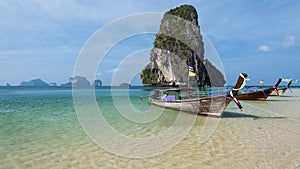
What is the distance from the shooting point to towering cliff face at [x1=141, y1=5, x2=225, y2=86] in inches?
3465

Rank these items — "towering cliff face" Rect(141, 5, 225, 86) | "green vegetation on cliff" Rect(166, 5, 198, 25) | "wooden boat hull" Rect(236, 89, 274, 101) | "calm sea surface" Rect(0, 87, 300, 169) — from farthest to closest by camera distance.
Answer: "green vegetation on cliff" Rect(166, 5, 198, 25) < "towering cliff face" Rect(141, 5, 225, 86) < "wooden boat hull" Rect(236, 89, 274, 101) < "calm sea surface" Rect(0, 87, 300, 169)

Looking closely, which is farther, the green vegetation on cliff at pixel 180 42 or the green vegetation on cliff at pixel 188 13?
the green vegetation on cliff at pixel 188 13

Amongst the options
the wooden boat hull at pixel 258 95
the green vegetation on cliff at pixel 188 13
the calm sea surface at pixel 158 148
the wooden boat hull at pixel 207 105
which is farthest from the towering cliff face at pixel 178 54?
the calm sea surface at pixel 158 148

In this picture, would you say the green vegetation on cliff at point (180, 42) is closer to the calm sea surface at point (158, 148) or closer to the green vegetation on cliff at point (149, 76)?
the green vegetation on cliff at point (149, 76)

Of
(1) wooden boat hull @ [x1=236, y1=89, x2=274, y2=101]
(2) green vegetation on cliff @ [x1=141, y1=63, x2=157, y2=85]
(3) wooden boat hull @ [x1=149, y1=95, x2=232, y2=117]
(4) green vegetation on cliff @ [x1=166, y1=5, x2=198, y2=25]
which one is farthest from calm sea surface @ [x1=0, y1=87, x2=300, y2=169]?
(4) green vegetation on cliff @ [x1=166, y1=5, x2=198, y2=25]

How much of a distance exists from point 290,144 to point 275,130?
2356 mm

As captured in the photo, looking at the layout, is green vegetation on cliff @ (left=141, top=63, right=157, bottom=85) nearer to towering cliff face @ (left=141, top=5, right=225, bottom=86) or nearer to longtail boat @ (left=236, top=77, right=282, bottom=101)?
towering cliff face @ (left=141, top=5, right=225, bottom=86)

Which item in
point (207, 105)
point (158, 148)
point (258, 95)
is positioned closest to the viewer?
point (158, 148)

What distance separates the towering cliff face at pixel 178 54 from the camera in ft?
289

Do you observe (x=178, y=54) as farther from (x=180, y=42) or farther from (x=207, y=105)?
(x=207, y=105)

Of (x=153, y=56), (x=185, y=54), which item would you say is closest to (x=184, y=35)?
(x=185, y=54)

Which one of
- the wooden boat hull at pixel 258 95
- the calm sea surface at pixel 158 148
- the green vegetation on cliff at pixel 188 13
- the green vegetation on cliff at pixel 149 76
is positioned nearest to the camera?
the calm sea surface at pixel 158 148

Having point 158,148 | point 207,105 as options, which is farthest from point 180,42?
point 158,148

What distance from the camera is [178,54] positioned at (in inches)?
3607
